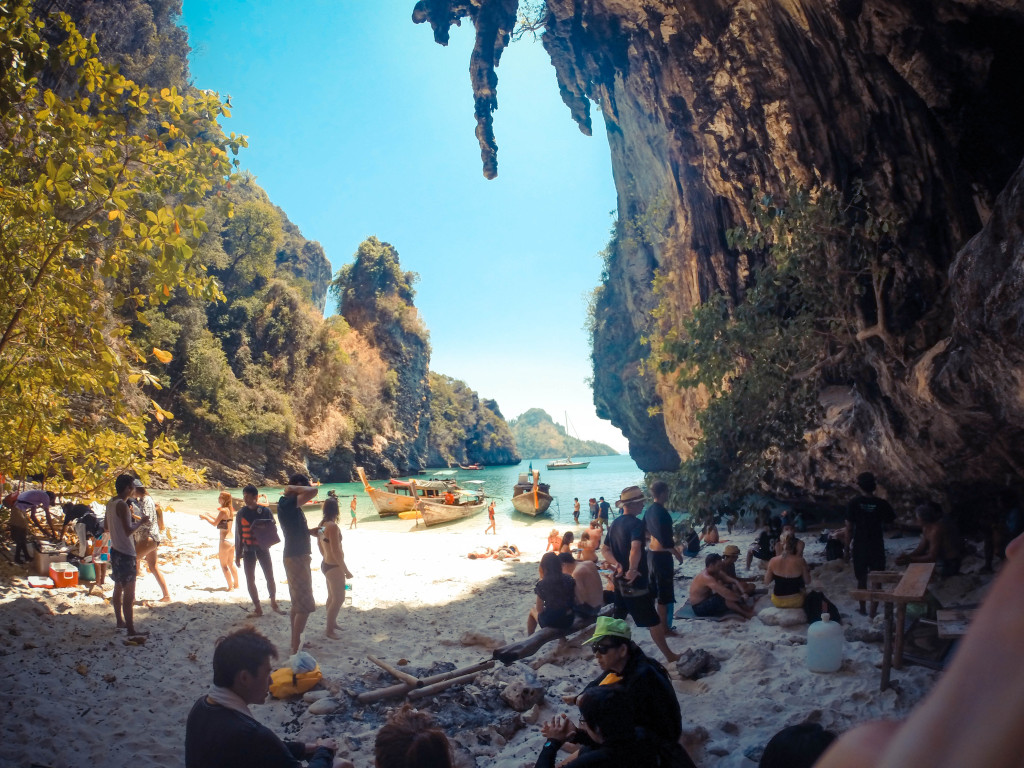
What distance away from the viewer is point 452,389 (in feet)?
295

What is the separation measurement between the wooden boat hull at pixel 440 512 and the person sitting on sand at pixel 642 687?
2145 cm

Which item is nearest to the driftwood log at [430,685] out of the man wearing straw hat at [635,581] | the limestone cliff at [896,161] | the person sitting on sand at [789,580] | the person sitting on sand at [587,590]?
the person sitting on sand at [587,590]

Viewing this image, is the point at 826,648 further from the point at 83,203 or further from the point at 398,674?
the point at 83,203

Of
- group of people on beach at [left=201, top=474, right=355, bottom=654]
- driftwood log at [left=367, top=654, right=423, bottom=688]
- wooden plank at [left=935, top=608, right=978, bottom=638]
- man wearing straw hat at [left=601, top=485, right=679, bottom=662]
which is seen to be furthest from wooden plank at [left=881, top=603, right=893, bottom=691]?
group of people on beach at [left=201, top=474, right=355, bottom=654]

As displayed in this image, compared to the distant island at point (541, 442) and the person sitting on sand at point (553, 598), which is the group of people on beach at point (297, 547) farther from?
the distant island at point (541, 442)

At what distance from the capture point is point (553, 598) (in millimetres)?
6688

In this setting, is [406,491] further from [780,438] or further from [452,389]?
[452,389]

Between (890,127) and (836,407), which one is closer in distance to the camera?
(890,127)

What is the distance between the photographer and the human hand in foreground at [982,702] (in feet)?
1.32

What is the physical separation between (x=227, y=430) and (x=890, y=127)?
3933 cm

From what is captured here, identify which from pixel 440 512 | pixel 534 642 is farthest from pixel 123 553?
pixel 440 512

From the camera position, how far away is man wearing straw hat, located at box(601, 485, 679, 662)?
18.1 ft

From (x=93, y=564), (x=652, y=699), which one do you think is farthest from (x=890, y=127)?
(x=93, y=564)

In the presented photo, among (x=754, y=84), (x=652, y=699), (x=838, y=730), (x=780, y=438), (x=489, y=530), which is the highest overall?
(x=754, y=84)
